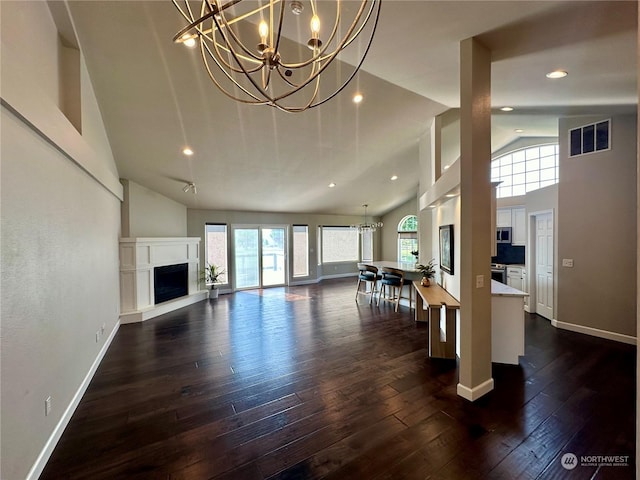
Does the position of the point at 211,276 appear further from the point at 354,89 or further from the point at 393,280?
the point at 354,89

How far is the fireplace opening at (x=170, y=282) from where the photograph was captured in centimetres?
577

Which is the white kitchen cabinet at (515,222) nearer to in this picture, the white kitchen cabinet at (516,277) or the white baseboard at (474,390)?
the white kitchen cabinet at (516,277)

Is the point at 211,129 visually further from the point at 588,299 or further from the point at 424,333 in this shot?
the point at 588,299

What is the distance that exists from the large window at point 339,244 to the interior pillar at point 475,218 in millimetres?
7357

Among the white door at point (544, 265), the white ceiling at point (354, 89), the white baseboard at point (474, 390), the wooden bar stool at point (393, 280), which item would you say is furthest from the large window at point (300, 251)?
the white baseboard at point (474, 390)

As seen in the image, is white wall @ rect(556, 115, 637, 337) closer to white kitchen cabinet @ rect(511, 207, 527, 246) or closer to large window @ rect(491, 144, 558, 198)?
white kitchen cabinet @ rect(511, 207, 527, 246)

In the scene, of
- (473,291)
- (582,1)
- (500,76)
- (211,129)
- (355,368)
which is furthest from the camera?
(211,129)

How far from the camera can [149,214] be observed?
594 centimetres

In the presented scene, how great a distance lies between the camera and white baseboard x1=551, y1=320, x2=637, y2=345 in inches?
154

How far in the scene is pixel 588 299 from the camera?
168 inches

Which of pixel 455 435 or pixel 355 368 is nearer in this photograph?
pixel 455 435

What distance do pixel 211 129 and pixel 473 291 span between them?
3969mm

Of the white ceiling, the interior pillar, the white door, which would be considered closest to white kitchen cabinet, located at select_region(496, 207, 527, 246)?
the white door

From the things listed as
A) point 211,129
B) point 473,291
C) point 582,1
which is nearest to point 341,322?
point 473,291
